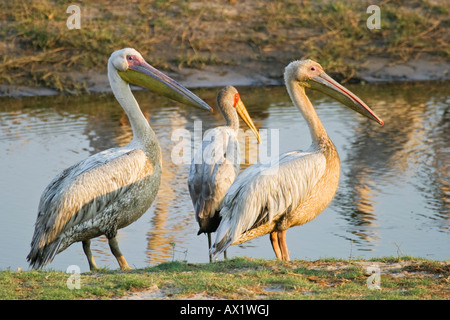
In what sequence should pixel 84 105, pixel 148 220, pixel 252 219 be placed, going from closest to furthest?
pixel 252 219
pixel 148 220
pixel 84 105

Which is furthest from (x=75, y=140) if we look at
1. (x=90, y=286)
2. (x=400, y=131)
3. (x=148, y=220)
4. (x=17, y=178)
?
(x=90, y=286)

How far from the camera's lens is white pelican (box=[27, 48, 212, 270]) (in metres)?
6.84

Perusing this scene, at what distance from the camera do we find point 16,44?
16469 mm

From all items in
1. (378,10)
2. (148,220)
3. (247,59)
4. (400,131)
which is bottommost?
(148,220)

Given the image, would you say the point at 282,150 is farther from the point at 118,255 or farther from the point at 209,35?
the point at 209,35

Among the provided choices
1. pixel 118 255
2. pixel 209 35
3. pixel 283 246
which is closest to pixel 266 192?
pixel 283 246

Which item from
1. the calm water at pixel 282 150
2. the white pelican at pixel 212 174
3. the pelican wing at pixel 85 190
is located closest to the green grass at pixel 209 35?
the calm water at pixel 282 150

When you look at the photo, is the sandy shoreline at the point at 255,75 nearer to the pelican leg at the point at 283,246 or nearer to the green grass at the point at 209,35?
the green grass at the point at 209,35

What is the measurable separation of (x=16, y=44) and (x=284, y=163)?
10.6m

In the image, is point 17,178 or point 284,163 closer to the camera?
point 284,163

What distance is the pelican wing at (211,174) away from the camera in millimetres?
7488

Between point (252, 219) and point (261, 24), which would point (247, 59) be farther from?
point (252, 219)

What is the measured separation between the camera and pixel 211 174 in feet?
24.7

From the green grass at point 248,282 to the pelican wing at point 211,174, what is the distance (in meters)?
1.11
